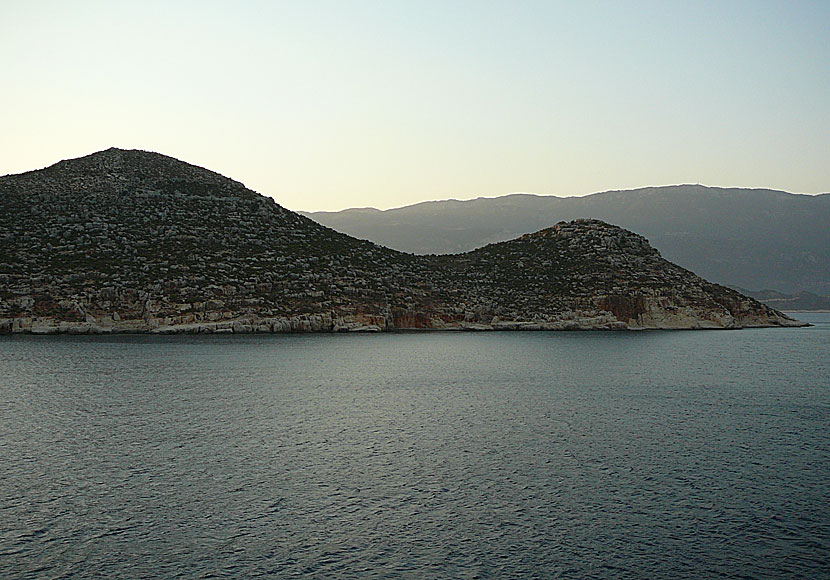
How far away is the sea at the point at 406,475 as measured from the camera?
16.4 metres

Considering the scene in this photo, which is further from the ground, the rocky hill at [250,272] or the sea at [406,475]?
the rocky hill at [250,272]

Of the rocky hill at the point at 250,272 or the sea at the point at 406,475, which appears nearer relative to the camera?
the sea at the point at 406,475

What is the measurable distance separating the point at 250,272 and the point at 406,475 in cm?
7014

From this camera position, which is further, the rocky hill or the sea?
the rocky hill

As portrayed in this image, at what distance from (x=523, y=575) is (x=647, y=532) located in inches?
175

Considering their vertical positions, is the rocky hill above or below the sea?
above

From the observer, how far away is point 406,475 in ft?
77.3

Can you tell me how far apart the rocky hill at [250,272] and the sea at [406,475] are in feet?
110

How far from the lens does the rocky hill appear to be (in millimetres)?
81688

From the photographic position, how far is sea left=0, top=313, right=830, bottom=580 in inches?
647

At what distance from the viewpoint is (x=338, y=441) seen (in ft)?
93.6

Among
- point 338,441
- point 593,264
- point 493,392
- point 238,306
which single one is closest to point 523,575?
point 338,441

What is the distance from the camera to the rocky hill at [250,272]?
81688mm

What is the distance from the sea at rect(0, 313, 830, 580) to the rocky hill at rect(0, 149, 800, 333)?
3341cm
